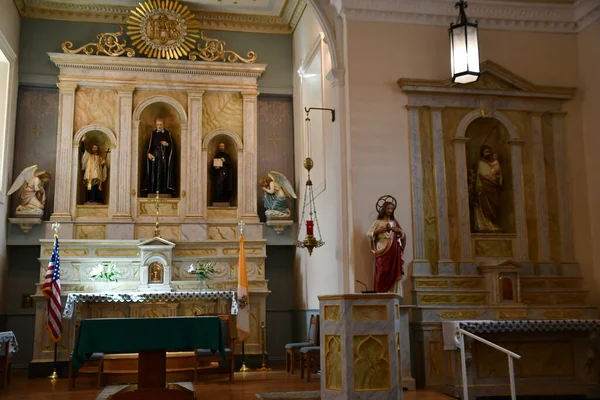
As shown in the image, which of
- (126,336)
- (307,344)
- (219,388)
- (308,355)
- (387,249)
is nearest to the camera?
(126,336)

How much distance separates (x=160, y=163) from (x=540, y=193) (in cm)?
699

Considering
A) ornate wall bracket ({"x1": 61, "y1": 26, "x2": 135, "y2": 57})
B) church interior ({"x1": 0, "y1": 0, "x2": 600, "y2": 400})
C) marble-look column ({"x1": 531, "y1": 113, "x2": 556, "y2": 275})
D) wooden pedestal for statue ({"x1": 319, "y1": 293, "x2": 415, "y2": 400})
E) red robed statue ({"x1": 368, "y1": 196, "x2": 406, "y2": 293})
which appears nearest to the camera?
wooden pedestal for statue ({"x1": 319, "y1": 293, "x2": 415, "y2": 400})

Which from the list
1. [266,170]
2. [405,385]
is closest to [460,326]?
[405,385]

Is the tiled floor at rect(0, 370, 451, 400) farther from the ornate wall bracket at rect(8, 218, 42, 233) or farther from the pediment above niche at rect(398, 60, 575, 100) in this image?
the pediment above niche at rect(398, 60, 575, 100)

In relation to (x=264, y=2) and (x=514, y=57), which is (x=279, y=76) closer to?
(x=264, y=2)

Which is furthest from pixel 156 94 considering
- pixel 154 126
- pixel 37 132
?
pixel 37 132

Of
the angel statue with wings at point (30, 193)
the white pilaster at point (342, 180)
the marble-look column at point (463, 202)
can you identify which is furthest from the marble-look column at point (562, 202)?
the angel statue with wings at point (30, 193)

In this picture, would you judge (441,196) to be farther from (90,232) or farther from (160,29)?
(160,29)

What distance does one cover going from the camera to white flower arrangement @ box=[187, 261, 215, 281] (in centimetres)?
1224

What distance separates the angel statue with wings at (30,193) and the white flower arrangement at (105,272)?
57.5 inches

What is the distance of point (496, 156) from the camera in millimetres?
9875

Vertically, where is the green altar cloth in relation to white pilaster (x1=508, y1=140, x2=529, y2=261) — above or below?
below

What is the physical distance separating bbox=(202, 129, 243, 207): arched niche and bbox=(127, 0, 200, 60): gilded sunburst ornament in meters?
1.76

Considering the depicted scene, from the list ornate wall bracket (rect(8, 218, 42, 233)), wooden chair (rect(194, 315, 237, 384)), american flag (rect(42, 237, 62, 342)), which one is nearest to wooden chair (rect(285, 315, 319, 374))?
wooden chair (rect(194, 315, 237, 384))
